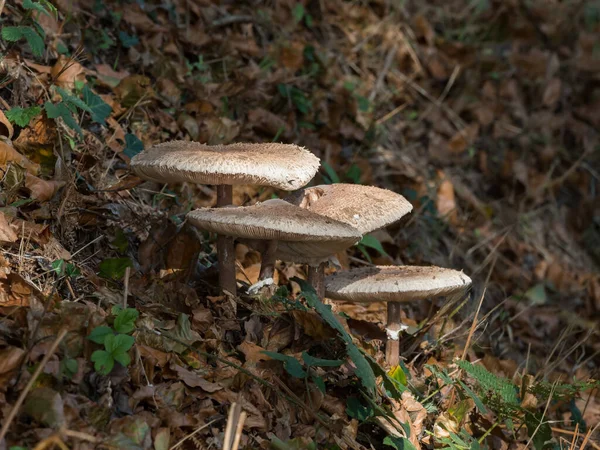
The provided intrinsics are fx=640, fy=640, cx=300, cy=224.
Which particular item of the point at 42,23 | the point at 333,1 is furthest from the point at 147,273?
the point at 333,1

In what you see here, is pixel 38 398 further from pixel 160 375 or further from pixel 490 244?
pixel 490 244

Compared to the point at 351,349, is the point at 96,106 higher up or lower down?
higher up

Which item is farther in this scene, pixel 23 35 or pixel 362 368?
pixel 23 35

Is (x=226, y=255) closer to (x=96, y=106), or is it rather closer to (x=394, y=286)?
(x=394, y=286)

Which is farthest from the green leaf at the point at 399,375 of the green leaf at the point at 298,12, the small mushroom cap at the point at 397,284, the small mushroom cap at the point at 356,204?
the green leaf at the point at 298,12

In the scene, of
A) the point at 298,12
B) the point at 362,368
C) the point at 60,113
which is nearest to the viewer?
the point at 362,368

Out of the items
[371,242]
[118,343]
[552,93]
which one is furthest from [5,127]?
[552,93]
